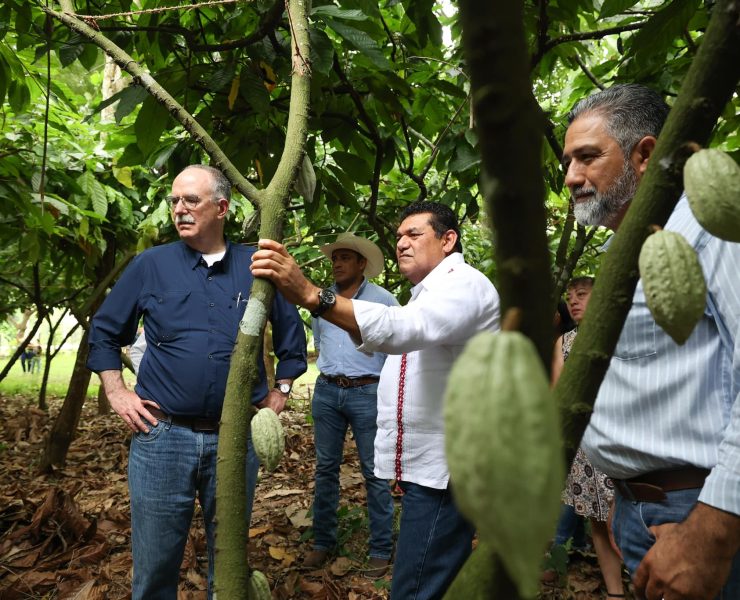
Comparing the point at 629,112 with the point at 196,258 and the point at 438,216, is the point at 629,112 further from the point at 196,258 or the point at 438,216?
the point at 196,258

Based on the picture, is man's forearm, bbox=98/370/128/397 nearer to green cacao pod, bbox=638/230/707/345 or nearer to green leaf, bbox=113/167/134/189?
green leaf, bbox=113/167/134/189

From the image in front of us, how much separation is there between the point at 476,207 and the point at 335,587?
195cm

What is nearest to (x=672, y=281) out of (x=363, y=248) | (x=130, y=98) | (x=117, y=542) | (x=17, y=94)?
(x=130, y=98)

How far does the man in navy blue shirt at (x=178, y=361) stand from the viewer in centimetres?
194

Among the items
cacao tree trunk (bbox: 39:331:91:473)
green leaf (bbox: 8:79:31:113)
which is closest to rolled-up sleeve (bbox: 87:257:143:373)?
green leaf (bbox: 8:79:31:113)

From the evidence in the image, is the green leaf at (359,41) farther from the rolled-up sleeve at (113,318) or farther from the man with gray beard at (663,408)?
the rolled-up sleeve at (113,318)

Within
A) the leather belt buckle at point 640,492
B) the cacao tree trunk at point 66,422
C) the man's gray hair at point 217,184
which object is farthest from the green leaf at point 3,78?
the cacao tree trunk at point 66,422

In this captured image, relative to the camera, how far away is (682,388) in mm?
1218

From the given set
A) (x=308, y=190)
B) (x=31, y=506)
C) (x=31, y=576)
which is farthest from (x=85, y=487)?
(x=308, y=190)

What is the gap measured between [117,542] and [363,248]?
6.87 ft

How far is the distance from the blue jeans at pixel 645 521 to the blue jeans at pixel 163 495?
42.3 inches

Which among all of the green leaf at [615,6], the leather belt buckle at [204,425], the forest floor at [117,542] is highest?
the green leaf at [615,6]

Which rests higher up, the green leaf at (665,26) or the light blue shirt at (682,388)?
the green leaf at (665,26)

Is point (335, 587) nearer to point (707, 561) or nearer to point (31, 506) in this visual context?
point (31, 506)
